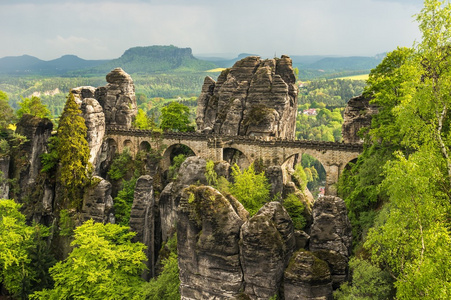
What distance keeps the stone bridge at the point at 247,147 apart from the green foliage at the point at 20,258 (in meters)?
18.4

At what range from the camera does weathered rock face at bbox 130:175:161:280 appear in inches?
Answer: 1407

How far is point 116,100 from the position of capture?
179 feet

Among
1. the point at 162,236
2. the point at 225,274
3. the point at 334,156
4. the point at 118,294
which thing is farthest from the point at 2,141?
the point at 334,156

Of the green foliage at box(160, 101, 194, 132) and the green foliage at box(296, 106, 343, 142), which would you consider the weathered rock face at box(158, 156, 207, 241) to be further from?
the green foliage at box(296, 106, 343, 142)

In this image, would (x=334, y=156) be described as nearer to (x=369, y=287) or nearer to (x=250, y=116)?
(x=250, y=116)

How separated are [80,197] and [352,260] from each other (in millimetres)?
30479

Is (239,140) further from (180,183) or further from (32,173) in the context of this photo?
(32,173)

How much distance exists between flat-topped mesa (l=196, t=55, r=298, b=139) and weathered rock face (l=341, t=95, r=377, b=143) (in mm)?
7820

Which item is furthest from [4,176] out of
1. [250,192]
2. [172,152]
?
[250,192]

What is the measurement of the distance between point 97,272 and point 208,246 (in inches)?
376

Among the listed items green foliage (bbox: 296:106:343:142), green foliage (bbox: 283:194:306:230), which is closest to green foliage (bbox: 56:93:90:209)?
green foliage (bbox: 283:194:306:230)

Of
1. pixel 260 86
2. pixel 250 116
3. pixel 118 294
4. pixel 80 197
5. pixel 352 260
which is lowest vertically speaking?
pixel 118 294

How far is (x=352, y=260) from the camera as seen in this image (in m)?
20.1

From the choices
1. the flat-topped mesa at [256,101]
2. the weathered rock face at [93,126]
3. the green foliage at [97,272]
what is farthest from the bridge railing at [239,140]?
the green foliage at [97,272]
